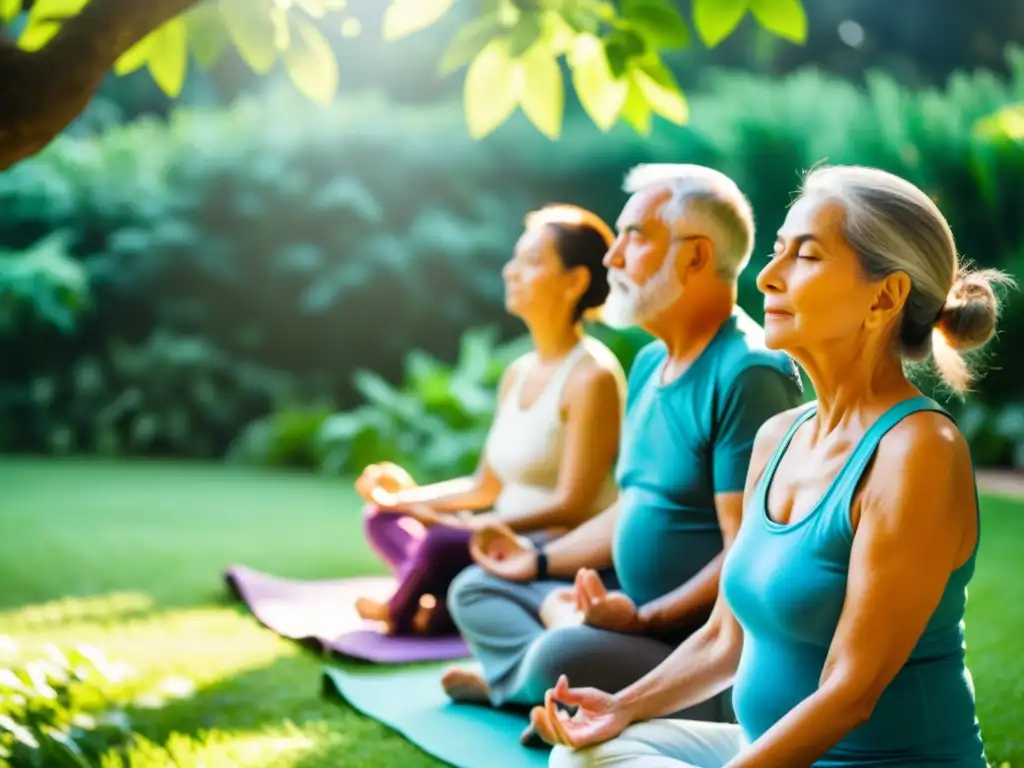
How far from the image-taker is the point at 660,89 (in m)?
2.79

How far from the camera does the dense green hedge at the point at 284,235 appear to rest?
37.6 ft

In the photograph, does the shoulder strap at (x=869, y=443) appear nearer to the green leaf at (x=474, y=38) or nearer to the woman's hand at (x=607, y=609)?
the woman's hand at (x=607, y=609)

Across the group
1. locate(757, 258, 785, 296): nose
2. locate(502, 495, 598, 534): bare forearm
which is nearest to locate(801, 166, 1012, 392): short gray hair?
locate(757, 258, 785, 296): nose

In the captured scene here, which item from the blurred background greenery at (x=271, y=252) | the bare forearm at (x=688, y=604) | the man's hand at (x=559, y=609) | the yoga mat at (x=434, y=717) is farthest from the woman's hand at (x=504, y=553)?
the blurred background greenery at (x=271, y=252)

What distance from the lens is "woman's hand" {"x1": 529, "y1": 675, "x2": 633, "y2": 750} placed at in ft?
6.92

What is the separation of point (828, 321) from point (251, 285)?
34.2 feet

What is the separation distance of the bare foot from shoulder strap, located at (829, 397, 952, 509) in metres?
1.96

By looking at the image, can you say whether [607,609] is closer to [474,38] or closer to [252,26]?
[474,38]

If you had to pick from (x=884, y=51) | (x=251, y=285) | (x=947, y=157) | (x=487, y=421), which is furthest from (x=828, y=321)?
(x=884, y=51)

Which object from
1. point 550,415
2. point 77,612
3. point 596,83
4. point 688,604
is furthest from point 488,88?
point 77,612

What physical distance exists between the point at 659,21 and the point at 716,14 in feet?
0.90

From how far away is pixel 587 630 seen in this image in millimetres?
2887

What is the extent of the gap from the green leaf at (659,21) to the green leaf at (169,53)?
1.01m

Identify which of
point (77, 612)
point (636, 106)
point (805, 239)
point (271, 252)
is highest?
point (636, 106)
